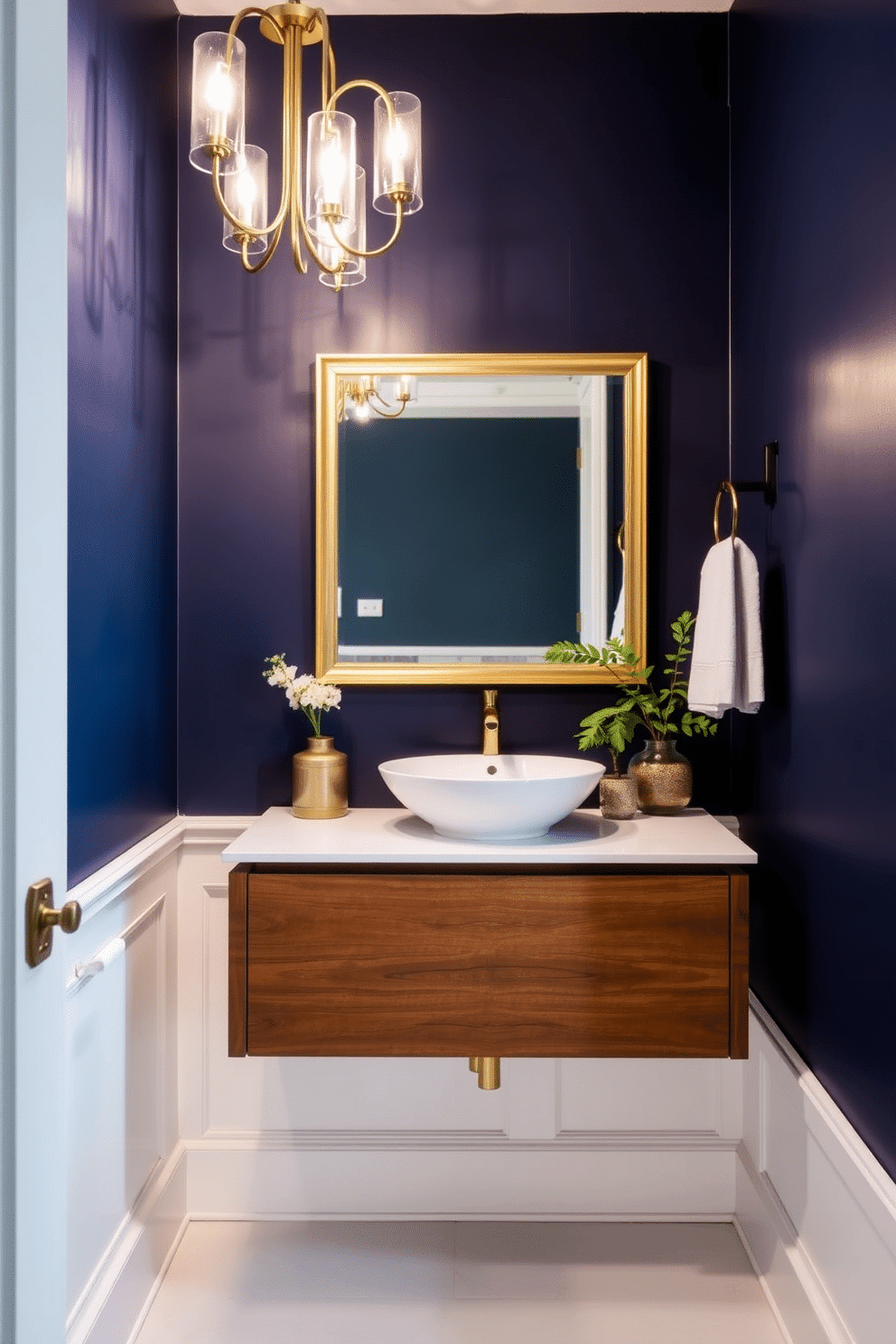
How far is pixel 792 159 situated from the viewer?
1726 mm

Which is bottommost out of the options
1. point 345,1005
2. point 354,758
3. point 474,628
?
point 345,1005

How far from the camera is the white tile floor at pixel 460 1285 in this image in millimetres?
1771

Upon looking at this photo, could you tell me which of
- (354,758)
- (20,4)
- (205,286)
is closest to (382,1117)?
(354,758)

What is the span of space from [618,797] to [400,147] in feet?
4.04

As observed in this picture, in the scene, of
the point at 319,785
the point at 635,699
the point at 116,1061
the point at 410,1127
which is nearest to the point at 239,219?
the point at 319,785

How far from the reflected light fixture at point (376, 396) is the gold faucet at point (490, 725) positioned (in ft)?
2.12

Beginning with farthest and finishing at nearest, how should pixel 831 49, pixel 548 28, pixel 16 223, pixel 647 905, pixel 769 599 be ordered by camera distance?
1. pixel 548 28
2. pixel 769 599
3. pixel 647 905
4. pixel 831 49
5. pixel 16 223

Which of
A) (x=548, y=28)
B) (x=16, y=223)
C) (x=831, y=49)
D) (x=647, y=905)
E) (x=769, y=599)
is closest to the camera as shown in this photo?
(x=16, y=223)

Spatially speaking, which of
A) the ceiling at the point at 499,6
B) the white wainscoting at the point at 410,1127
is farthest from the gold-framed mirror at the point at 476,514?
the ceiling at the point at 499,6

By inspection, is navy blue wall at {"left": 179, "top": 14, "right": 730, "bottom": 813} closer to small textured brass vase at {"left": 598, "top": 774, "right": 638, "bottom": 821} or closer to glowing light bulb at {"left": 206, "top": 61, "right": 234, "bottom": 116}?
small textured brass vase at {"left": 598, "top": 774, "right": 638, "bottom": 821}

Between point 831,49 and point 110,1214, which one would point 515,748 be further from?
point 831,49

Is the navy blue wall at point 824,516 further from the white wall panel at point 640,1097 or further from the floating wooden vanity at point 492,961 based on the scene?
the white wall panel at point 640,1097

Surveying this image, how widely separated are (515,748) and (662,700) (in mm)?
339

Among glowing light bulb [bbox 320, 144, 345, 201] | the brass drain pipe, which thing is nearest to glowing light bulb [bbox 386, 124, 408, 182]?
glowing light bulb [bbox 320, 144, 345, 201]
